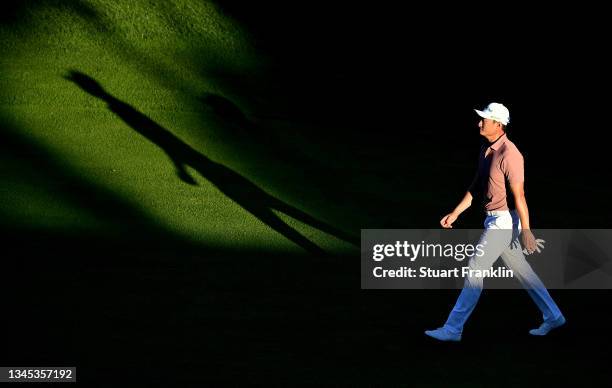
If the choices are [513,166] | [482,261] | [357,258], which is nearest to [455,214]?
[482,261]

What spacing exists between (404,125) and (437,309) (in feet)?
23.2

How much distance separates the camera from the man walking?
8586mm

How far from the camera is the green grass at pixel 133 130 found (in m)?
12.9

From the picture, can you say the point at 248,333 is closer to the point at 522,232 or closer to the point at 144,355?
the point at 144,355

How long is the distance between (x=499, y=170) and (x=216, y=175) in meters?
6.21

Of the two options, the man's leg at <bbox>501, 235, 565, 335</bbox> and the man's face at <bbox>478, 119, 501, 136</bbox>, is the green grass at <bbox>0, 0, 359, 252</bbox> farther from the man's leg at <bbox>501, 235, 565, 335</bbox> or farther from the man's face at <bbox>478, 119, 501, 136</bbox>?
the man's face at <bbox>478, 119, 501, 136</bbox>

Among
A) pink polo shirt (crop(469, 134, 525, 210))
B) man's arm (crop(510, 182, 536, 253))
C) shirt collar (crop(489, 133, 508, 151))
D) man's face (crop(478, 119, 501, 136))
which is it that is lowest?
man's arm (crop(510, 182, 536, 253))

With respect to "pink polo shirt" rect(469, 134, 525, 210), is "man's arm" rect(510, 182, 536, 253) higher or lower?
lower

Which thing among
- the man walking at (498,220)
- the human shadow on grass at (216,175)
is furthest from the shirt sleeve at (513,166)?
the human shadow on grass at (216,175)

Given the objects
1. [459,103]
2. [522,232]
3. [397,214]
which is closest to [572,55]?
[459,103]

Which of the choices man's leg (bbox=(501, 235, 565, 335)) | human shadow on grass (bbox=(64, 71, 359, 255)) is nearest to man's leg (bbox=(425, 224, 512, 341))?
man's leg (bbox=(501, 235, 565, 335))

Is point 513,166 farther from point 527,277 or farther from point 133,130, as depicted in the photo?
point 133,130

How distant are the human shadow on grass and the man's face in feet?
11.9

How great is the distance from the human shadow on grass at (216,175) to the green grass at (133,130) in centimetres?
10
